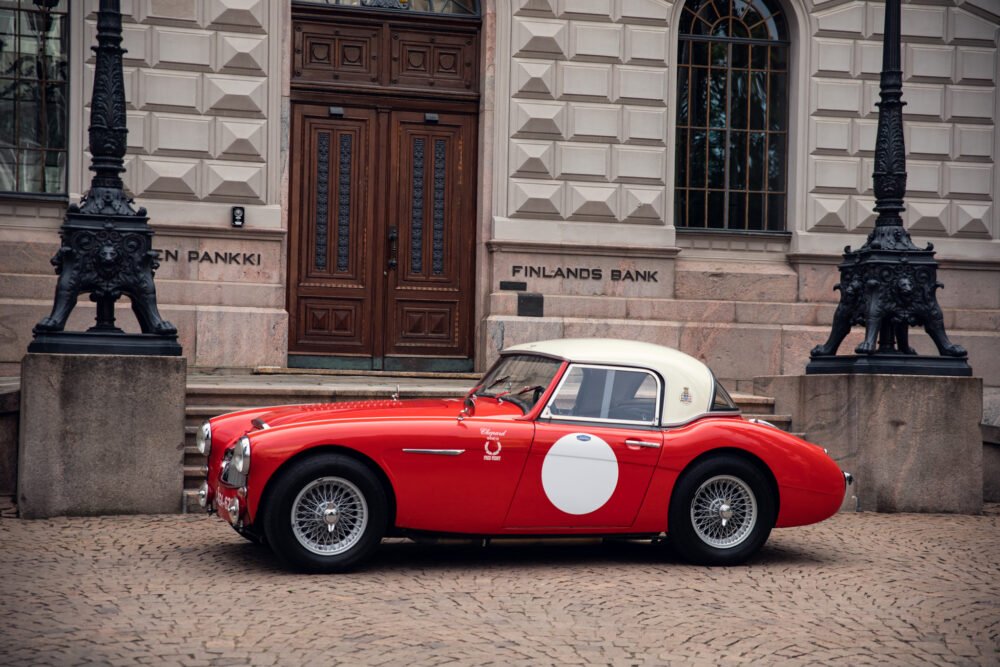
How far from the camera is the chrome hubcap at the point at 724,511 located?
824 cm

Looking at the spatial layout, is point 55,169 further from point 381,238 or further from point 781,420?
point 781,420

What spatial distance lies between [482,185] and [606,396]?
7.57 meters

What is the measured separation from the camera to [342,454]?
761 cm

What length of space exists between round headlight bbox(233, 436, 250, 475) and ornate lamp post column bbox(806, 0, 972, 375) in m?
6.08

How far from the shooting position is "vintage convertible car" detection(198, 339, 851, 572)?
754 centimetres

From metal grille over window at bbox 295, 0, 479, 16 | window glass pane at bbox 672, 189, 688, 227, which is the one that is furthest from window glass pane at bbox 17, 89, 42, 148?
window glass pane at bbox 672, 189, 688, 227

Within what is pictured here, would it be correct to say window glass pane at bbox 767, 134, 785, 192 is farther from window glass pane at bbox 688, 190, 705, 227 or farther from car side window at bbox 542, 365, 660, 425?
car side window at bbox 542, 365, 660, 425

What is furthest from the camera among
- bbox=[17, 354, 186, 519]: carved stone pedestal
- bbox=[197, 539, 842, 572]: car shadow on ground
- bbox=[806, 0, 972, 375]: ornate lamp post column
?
bbox=[806, 0, 972, 375]: ornate lamp post column

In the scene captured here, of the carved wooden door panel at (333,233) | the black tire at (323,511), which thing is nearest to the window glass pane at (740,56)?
the carved wooden door panel at (333,233)

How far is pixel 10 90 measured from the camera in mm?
14461

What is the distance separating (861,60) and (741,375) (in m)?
4.37

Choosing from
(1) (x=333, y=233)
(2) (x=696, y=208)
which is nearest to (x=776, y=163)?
(2) (x=696, y=208)

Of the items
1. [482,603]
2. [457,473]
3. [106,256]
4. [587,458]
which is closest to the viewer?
[482,603]

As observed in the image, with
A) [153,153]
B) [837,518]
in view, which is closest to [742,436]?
[837,518]
